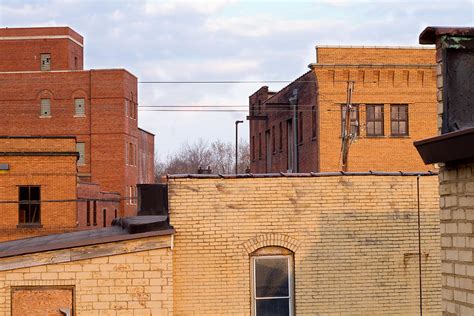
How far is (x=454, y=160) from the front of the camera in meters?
8.58

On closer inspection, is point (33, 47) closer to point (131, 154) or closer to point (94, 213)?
Result: point (131, 154)

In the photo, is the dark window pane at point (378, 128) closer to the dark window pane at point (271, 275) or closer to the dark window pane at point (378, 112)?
the dark window pane at point (378, 112)

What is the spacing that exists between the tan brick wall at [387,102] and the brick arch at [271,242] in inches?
965

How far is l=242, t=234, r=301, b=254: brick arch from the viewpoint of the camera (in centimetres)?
1709

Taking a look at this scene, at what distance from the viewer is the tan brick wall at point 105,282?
16.5 meters

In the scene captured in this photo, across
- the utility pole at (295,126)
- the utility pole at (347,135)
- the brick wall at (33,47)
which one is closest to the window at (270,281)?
the utility pole at (347,135)

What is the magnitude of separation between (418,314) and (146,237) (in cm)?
546

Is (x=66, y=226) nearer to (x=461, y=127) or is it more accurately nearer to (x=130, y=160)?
(x=130, y=160)

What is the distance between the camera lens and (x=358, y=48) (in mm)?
41438

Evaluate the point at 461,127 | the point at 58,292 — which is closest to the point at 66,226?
the point at 58,292

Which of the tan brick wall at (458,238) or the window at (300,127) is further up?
the window at (300,127)

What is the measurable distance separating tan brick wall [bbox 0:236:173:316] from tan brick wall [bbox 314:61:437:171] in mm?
25718

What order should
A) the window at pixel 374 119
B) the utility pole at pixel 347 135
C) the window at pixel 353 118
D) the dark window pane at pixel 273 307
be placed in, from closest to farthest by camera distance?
the dark window pane at pixel 273 307
the utility pole at pixel 347 135
the window at pixel 353 118
the window at pixel 374 119

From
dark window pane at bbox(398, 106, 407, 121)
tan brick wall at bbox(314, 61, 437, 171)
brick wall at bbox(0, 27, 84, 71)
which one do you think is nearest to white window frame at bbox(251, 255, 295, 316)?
tan brick wall at bbox(314, 61, 437, 171)
